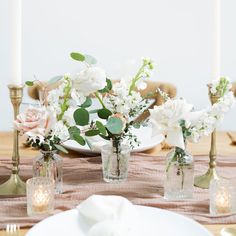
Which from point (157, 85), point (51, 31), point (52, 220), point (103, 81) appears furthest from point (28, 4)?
point (52, 220)

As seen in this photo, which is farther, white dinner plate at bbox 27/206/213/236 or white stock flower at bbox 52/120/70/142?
white stock flower at bbox 52/120/70/142

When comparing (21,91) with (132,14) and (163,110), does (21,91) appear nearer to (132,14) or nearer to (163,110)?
(163,110)

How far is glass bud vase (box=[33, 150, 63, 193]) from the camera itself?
1.29 m

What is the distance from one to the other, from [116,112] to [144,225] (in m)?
0.36

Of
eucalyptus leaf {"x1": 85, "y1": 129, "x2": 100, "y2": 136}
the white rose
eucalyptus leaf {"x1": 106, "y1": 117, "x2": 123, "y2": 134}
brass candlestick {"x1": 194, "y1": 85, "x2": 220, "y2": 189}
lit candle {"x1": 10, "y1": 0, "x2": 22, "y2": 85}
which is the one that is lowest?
brass candlestick {"x1": 194, "y1": 85, "x2": 220, "y2": 189}

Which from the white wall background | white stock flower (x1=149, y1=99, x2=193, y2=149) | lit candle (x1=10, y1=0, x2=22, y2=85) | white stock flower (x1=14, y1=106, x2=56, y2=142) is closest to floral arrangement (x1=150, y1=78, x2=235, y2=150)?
white stock flower (x1=149, y1=99, x2=193, y2=149)

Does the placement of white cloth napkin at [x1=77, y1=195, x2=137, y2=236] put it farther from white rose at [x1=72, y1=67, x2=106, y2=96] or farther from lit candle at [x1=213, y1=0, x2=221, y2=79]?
lit candle at [x1=213, y1=0, x2=221, y2=79]

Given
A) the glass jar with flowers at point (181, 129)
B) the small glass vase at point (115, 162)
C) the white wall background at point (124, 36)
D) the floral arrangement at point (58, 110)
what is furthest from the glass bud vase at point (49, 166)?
the white wall background at point (124, 36)

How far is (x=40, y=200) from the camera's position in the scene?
118 cm

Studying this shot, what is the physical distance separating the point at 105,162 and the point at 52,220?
0.38 meters

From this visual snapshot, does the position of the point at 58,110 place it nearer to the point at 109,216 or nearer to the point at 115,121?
the point at 115,121

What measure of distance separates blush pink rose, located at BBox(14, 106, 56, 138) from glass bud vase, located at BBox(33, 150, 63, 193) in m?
0.08

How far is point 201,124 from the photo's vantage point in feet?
4.10

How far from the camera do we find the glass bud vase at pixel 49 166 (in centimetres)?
129
